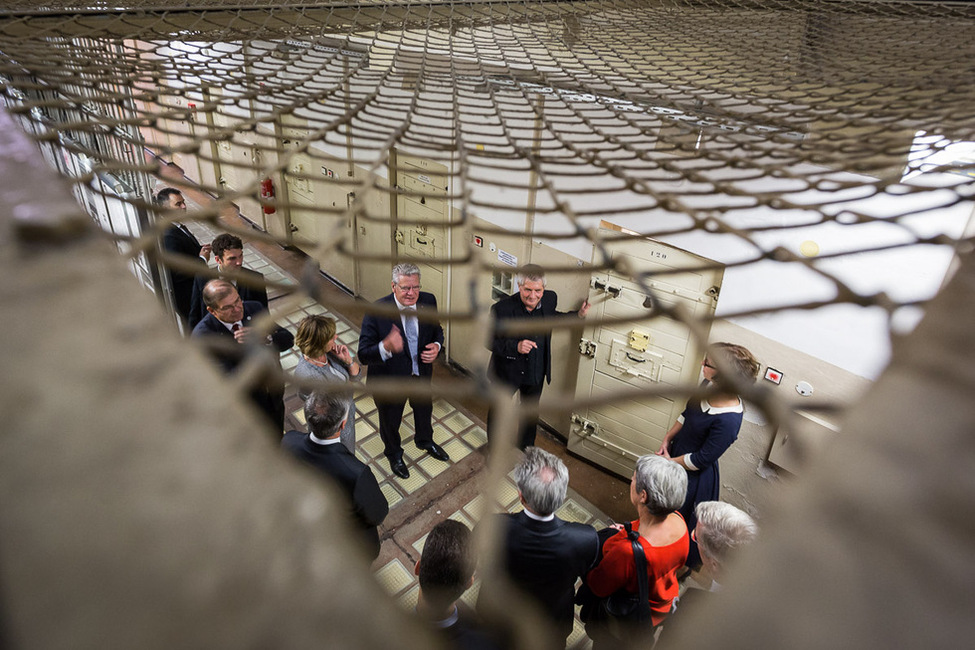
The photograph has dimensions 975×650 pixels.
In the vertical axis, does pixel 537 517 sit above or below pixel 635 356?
above

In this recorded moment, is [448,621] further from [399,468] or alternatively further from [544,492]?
[399,468]

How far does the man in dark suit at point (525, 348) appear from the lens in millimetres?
2562

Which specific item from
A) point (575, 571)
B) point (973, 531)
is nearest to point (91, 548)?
point (973, 531)

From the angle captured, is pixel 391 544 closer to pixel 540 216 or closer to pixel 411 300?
pixel 411 300

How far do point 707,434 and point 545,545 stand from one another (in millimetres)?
912

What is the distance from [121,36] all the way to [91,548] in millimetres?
2091

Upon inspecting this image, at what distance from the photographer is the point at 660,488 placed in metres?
1.52

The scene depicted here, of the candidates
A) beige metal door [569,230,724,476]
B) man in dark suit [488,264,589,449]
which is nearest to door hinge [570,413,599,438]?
beige metal door [569,230,724,476]

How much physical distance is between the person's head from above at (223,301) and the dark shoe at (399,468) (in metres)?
1.17

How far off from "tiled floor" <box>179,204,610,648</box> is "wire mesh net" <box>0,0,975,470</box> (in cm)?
61

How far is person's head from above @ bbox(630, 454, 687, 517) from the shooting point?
4.99 ft

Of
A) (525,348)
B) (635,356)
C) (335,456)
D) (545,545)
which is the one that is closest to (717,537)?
(545,545)

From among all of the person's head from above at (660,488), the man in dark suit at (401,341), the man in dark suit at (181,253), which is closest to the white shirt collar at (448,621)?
the person's head from above at (660,488)

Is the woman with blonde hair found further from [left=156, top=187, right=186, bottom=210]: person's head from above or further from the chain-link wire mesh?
[left=156, top=187, right=186, bottom=210]: person's head from above
